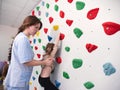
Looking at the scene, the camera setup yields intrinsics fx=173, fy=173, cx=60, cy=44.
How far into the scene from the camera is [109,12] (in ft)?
5.56

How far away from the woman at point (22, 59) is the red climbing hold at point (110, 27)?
29.6 inches

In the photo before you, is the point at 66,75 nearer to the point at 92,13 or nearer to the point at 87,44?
the point at 87,44

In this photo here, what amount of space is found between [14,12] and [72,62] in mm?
3398

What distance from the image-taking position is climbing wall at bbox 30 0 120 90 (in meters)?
1.64

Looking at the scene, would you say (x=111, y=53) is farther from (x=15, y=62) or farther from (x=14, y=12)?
(x=14, y=12)

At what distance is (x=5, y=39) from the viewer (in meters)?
7.12

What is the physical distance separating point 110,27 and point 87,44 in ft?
1.11

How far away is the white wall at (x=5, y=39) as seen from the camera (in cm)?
699

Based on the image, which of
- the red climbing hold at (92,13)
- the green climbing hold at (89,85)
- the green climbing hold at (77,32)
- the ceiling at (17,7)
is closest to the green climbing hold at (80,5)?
the red climbing hold at (92,13)

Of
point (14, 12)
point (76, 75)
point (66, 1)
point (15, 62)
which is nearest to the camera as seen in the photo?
point (15, 62)

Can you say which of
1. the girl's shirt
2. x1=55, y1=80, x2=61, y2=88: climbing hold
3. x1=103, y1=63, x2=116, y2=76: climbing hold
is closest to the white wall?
x1=55, y1=80, x2=61, y2=88: climbing hold

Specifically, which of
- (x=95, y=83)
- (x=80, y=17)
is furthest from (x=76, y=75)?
(x=80, y=17)

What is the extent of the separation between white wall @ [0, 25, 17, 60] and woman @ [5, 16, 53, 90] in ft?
17.4

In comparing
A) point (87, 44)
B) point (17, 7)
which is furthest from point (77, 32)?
point (17, 7)
